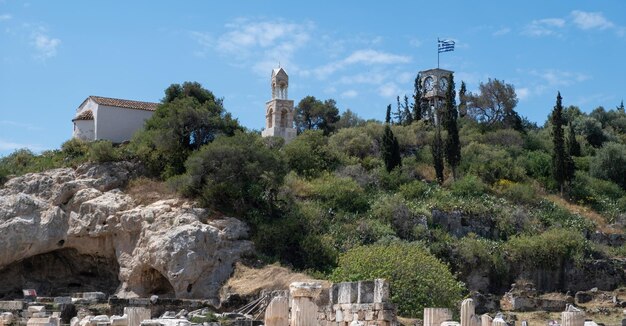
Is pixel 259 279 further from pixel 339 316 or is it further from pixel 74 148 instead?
pixel 339 316

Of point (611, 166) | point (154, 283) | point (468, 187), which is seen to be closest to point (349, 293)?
point (154, 283)

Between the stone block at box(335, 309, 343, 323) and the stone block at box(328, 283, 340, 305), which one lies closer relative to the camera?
the stone block at box(335, 309, 343, 323)

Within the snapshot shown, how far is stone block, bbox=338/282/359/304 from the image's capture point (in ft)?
53.1

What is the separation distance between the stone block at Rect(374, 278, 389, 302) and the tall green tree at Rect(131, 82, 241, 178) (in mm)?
→ 25870

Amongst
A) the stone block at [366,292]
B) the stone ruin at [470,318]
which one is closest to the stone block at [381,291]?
the stone block at [366,292]

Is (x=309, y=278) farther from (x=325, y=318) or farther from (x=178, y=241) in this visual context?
(x=325, y=318)

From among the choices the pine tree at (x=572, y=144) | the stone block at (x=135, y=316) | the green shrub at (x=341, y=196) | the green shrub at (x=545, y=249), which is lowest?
the stone block at (x=135, y=316)

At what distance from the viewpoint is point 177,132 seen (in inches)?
1625

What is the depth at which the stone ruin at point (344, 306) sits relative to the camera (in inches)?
605

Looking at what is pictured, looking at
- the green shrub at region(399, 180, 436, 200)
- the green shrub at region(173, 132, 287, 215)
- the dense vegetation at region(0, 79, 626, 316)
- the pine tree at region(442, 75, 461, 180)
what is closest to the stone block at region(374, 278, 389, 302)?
the dense vegetation at region(0, 79, 626, 316)

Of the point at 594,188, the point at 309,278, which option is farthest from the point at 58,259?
the point at 594,188

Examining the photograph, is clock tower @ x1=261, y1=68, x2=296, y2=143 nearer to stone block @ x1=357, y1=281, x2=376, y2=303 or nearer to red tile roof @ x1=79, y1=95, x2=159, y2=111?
red tile roof @ x1=79, y1=95, x2=159, y2=111

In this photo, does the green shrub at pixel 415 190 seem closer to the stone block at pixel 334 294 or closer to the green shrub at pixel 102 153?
the green shrub at pixel 102 153

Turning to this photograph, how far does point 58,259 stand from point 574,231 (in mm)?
23858
